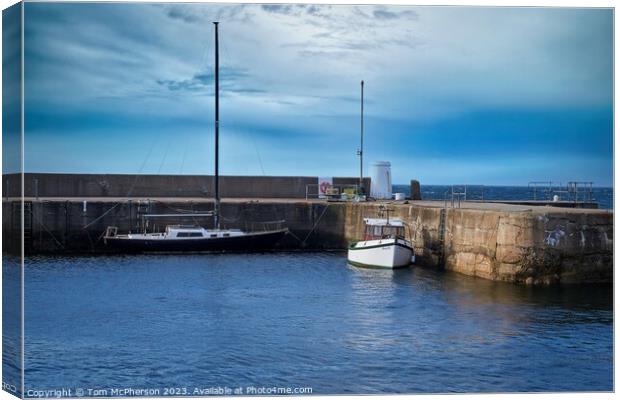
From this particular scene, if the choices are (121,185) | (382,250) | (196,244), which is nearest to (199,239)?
(196,244)

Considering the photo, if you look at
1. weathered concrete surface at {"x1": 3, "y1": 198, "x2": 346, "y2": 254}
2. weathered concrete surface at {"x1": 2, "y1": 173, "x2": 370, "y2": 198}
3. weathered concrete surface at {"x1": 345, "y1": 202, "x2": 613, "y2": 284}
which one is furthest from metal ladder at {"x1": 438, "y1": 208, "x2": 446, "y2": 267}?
weathered concrete surface at {"x1": 2, "y1": 173, "x2": 370, "y2": 198}

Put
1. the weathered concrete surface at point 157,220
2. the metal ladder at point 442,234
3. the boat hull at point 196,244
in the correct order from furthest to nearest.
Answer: the weathered concrete surface at point 157,220
the boat hull at point 196,244
the metal ladder at point 442,234

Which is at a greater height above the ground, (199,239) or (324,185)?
(324,185)

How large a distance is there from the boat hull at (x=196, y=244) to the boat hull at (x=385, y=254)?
19.1 feet

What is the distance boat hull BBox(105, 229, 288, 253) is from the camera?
1291 inches

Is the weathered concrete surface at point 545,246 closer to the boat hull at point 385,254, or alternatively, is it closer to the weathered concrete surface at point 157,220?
the boat hull at point 385,254

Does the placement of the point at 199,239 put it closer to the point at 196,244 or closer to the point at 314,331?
the point at 196,244

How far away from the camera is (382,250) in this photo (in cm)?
2852

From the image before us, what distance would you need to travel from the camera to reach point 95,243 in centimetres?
3412

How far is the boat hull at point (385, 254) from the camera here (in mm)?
28391

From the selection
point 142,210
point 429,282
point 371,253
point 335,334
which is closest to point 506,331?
point 335,334

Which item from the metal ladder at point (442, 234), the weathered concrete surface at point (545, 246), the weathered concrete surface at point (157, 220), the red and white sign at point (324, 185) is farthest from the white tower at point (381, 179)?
the weathered concrete surface at point (545, 246)

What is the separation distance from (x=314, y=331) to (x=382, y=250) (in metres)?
11.3

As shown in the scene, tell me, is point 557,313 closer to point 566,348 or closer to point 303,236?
point 566,348
